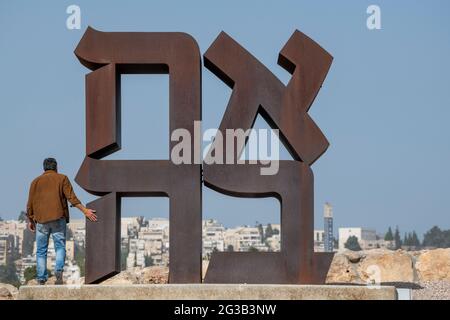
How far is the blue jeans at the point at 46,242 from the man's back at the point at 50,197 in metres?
0.10

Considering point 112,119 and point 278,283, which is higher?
A: point 112,119

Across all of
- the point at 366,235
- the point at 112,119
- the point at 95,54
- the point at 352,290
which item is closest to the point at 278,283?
the point at 352,290

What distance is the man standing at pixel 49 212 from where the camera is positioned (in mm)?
12664

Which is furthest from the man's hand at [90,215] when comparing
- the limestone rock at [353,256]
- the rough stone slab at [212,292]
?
the limestone rock at [353,256]

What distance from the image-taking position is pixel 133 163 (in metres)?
13.3

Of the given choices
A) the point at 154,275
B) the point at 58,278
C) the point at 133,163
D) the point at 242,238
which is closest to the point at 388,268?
the point at 154,275

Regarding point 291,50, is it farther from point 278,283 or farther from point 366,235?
point 366,235

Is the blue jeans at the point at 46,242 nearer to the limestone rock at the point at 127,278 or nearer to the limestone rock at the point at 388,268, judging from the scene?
the limestone rock at the point at 127,278

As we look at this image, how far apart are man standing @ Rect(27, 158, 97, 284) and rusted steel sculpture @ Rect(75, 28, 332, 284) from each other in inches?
21.0

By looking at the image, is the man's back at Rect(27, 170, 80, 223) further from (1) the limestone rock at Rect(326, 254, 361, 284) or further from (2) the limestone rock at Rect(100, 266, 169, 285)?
(1) the limestone rock at Rect(326, 254, 361, 284)

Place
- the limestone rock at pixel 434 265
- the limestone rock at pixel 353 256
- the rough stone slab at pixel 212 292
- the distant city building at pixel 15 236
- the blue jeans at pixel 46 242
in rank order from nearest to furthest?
the rough stone slab at pixel 212 292 → the blue jeans at pixel 46 242 → the limestone rock at pixel 434 265 → the limestone rock at pixel 353 256 → the distant city building at pixel 15 236
